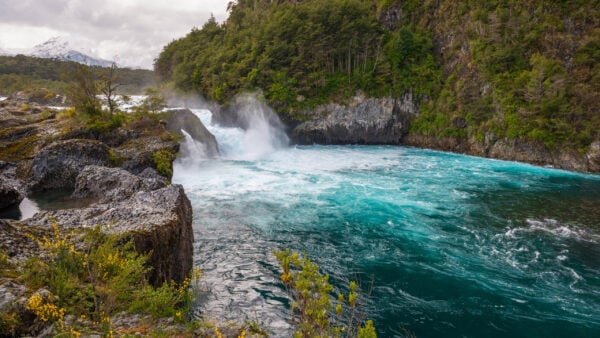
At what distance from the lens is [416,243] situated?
12.0 metres

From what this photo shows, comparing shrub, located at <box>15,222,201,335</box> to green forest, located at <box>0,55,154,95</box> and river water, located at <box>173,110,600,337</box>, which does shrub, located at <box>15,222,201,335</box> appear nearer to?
river water, located at <box>173,110,600,337</box>

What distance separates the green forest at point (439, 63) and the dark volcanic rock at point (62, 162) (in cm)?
2405

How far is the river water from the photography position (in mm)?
7934

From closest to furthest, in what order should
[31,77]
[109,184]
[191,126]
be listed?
[109,184] < [191,126] < [31,77]

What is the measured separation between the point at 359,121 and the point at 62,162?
29.3m

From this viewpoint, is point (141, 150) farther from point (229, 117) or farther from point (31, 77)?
point (31, 77)

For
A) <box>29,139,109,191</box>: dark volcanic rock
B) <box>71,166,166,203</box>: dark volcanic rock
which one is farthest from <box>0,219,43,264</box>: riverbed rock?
<box>29,139,109,191</box>: dark volcanic rock

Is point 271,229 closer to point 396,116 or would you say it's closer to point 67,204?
point 67,204

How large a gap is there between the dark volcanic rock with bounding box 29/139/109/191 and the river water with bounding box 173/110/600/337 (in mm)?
5043

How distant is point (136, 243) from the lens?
21.3 feet

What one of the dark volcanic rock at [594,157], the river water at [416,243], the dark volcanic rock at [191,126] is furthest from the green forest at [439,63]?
the dark volcanic rock at [191,126]

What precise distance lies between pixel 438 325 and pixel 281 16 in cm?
4138

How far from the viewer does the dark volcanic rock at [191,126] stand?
26.7 meters

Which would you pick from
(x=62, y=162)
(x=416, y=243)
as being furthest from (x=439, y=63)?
(x=62, y=162)
